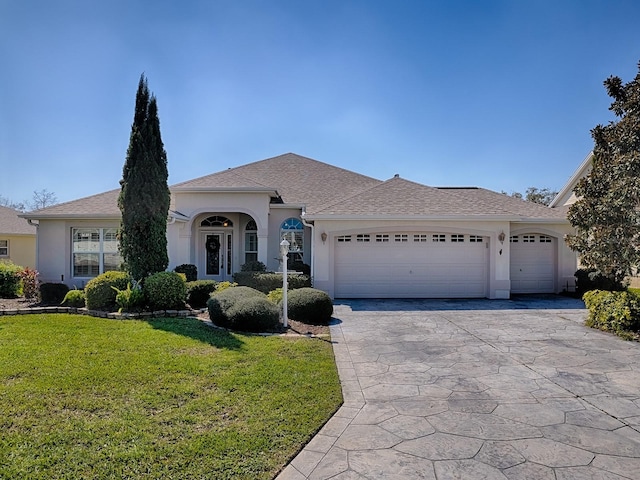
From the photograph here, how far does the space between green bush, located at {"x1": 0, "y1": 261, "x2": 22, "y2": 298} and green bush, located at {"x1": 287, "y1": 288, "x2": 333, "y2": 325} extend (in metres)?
11.0

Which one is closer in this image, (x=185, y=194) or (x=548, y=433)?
(x=548, y=433)

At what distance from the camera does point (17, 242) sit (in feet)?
74.9

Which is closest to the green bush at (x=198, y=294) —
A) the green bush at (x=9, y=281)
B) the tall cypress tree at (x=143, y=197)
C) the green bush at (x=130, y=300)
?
the tall cypress tree at (x=143, y=197)

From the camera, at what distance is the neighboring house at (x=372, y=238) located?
14.0 metres

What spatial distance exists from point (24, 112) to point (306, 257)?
11.6 meters

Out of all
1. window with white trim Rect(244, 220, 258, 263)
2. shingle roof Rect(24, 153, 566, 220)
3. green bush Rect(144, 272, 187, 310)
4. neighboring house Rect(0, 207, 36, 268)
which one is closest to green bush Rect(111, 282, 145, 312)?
green bush Rect(144, 272, 187, 310)

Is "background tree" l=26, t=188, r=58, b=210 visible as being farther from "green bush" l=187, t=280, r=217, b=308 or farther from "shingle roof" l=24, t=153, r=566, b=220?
"green bush" l=187, t=280, r=217, b=308

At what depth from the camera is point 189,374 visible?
5.55 m

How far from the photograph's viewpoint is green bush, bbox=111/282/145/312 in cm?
994

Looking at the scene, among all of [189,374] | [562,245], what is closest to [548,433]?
[189,374]

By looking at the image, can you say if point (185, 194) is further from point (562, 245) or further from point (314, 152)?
point (562, 245)

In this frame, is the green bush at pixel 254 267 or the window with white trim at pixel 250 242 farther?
the window with white trim at pixel 250 242

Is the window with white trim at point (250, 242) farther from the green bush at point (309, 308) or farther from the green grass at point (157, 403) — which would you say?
the green grass at point (157, 403)

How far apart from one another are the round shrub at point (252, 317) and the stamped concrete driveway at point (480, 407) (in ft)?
5.24
